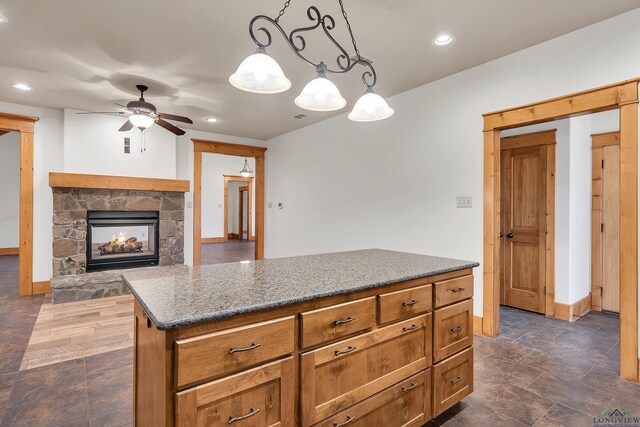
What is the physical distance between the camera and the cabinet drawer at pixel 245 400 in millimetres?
1031

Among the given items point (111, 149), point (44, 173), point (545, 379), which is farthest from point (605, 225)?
point (44, 173)

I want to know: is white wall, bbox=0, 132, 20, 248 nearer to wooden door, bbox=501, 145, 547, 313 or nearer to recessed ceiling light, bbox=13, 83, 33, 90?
recessed ceiling light, bbox=13, 83, 33, 90

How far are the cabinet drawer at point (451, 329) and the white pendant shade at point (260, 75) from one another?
1.49 meters

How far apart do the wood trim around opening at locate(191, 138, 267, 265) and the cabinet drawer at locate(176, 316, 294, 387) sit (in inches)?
195

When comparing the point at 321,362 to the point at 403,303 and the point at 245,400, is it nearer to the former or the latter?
the point at 245,400

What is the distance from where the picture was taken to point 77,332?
10.7 feet

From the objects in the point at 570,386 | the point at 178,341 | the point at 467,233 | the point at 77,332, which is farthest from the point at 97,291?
the point at 570,386

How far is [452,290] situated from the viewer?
1.90 meters

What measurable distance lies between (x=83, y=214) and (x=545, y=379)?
564 centimetres

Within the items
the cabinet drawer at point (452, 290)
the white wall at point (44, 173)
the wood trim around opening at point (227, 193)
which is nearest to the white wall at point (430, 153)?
the cabinet drawer at point (452, 290)

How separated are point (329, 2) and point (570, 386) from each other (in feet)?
10.2

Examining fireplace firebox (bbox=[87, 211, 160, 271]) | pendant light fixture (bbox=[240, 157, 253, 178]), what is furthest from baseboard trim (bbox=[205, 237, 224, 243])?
fireplace firebox (bbox=[87, 211, 160, 271])

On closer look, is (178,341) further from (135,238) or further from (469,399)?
(135,238)

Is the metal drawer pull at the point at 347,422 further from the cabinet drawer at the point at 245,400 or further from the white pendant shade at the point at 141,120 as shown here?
the white pendant shade at the point at 141,120
